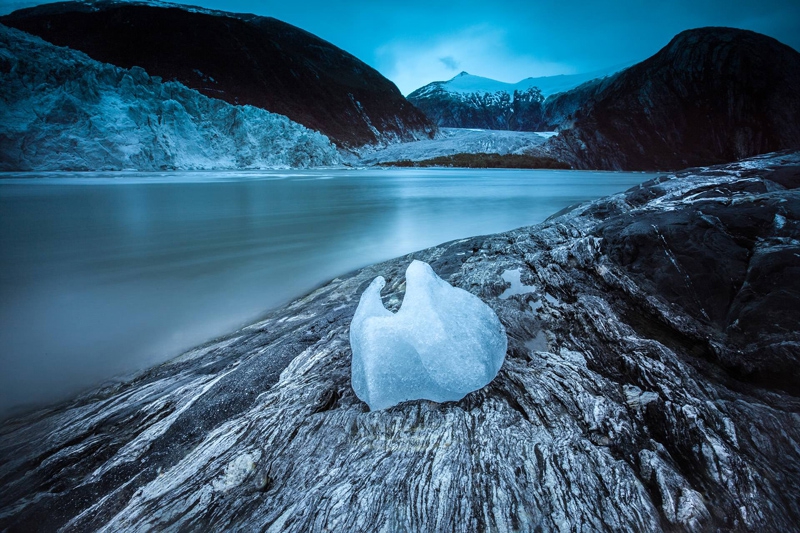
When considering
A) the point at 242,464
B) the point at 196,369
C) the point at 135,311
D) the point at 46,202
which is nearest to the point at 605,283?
the point at 242,464

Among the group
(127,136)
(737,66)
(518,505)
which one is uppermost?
(737,66)

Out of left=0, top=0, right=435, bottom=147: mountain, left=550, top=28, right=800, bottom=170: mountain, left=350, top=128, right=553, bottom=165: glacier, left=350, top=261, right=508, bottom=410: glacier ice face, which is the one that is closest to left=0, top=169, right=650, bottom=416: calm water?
left=350, top=261, right=508, bottom=410: glacier ice face

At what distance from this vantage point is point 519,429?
177 cm

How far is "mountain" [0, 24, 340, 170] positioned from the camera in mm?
20234

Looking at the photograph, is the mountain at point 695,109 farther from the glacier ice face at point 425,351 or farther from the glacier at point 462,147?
the glacier ice face at point 425,351

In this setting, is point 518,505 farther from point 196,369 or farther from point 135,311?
point 135,311

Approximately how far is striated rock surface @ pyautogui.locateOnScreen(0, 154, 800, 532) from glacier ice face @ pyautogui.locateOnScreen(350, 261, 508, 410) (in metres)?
0.10

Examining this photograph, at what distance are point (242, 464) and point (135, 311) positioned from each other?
3.04 metres

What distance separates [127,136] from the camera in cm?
2294

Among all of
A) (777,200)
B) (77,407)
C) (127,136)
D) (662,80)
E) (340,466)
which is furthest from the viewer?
(662,80)

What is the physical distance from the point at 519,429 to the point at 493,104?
529 ft

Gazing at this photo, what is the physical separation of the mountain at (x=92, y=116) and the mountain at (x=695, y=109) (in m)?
39.5

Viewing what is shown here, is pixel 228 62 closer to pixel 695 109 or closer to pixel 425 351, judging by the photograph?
pixel 695 109

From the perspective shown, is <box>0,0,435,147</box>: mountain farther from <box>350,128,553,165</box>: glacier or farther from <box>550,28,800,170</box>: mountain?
<box>550,28,800,170</box>: mountain
